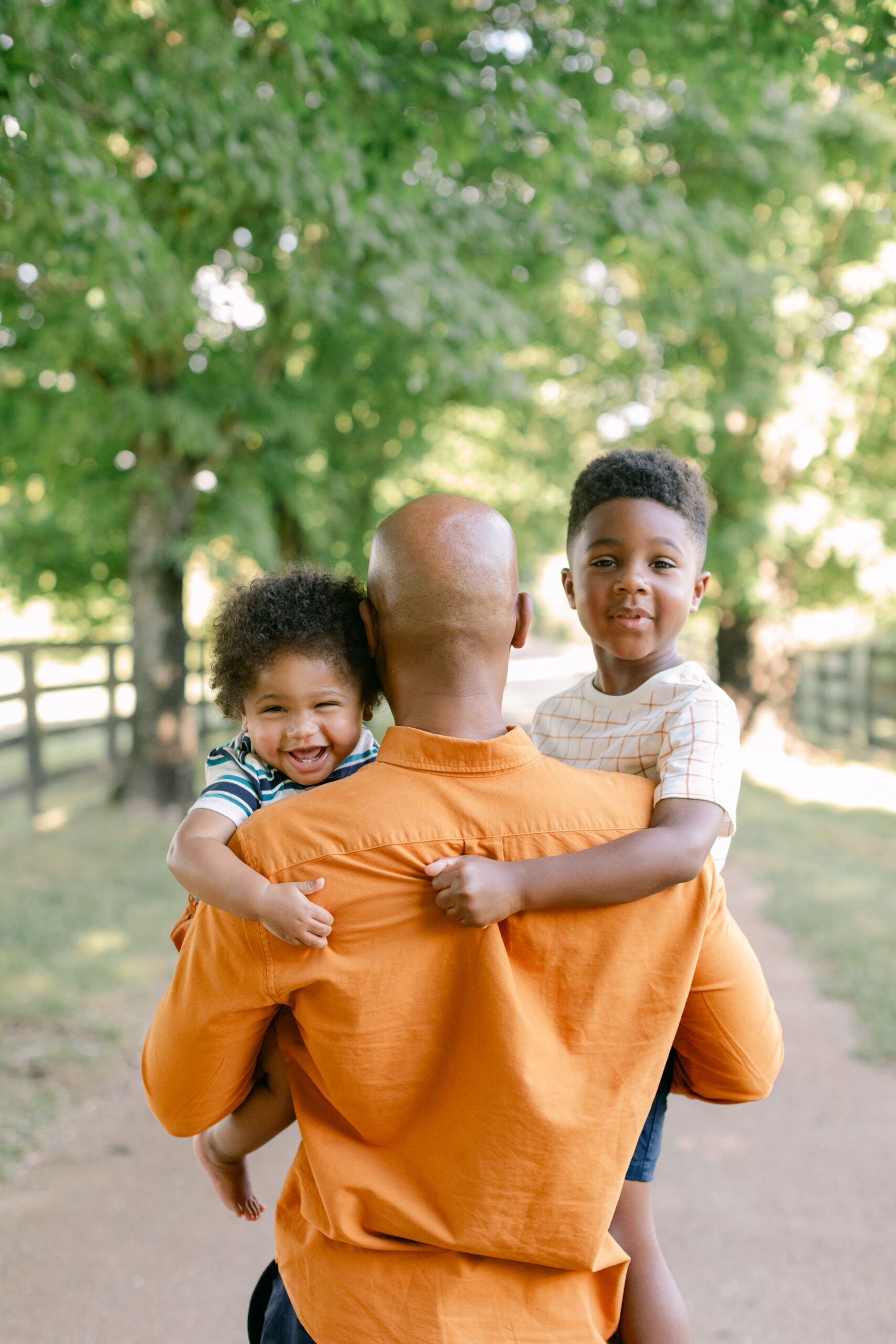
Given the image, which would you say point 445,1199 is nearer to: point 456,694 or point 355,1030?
point 355,1030

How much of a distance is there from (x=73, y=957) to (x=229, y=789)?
192 inches

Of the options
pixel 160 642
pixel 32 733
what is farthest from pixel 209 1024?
pixel 32 733

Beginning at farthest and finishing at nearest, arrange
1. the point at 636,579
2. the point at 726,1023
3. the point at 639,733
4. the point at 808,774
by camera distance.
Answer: the point at 808,774 → the point at 636,579 → the point at 639,733 → the point at 726,1023

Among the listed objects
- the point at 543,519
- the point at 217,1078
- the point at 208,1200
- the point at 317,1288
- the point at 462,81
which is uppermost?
the point at 462,81

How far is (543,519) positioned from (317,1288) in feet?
45.7

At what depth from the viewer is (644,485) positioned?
208 centimetres

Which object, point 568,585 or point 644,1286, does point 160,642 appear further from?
point 644,1286

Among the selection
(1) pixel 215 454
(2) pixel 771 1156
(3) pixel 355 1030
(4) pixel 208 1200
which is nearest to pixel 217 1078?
(3) pixel 355 1030

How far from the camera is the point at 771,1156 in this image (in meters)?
4.07

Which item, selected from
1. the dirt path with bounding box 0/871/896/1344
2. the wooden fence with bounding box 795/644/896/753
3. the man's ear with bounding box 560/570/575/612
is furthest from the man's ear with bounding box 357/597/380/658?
the wooden fence with bounding box 795/644/896/753

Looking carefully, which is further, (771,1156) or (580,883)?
(771,1156)

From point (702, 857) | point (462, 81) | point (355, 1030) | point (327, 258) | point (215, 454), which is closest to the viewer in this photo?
point (355, 1030)

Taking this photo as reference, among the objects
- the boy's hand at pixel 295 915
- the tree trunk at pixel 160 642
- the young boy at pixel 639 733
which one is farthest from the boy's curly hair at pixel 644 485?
the tree trunk at pixel 160 642

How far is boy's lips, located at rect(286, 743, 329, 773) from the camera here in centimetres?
182
